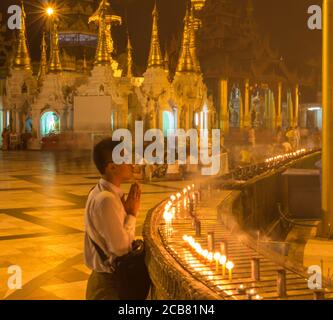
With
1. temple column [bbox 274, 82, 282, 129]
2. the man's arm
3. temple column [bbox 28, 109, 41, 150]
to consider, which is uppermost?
temple column [bbox 274, 82, 282, 129]

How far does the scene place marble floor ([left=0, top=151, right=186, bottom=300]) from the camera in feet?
21.0

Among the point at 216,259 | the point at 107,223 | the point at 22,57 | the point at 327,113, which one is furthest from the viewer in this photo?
the point at 22,57

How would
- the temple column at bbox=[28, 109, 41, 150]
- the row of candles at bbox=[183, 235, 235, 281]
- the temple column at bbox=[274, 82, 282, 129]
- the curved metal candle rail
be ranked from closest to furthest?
1. the curved metal candle rail
2. the row of candles at bbox=[183, 235, 235, 281]
3. the temple column at bbox=[28, 109, 41, 150]
4. the temple column at bbox=[274, 82, 282, 129]

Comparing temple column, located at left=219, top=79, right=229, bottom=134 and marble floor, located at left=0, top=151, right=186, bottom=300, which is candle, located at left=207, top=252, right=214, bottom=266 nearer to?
marble floor, located at left=0, top=151, right=186, bottom=300

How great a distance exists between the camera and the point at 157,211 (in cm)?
658

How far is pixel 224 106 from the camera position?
1518 inches

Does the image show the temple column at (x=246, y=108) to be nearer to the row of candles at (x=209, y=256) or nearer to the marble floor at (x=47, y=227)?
the marble floor at (x=47, y=227)

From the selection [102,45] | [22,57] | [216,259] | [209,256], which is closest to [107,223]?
[216,259]

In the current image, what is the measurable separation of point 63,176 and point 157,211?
40.1ft

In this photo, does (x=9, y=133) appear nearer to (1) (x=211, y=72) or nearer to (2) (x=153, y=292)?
(1) (x=211, y=72)

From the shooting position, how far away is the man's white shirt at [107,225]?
12.7 feet

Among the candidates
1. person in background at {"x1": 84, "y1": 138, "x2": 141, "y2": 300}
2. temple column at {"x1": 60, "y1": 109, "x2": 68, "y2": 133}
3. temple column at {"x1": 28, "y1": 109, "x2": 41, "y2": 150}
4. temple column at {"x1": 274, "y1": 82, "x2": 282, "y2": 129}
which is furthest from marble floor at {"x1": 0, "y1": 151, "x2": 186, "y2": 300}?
temple column at {"x1": 274, "y1": 82, "x2": 282, "y2": 129}

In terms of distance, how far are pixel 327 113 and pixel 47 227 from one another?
463cm

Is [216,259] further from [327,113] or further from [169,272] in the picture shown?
[327,113]
